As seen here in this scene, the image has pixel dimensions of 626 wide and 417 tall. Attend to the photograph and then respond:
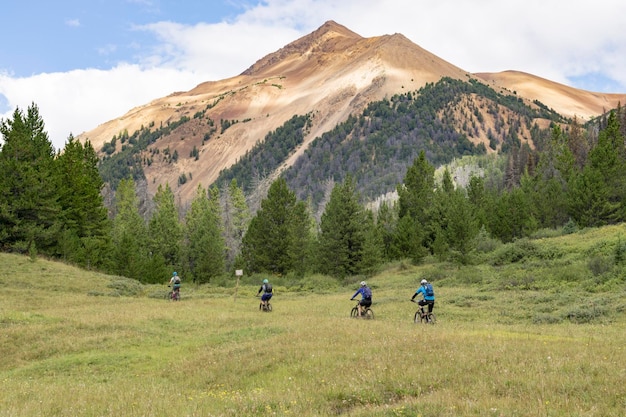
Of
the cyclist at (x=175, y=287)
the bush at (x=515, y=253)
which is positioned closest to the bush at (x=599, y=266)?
the bush at (x=515, y=253)

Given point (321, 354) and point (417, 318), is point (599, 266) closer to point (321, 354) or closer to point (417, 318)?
point (417, 318)

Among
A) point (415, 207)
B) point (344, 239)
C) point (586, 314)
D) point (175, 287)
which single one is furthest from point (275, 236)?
point (586, 314)

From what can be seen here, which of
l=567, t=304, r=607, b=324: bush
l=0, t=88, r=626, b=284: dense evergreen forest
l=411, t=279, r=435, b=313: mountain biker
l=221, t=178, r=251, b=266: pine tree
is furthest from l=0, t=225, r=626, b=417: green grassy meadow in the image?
l=221, t=178, r=251, b=266: pine tree

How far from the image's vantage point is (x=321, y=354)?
14250 mm

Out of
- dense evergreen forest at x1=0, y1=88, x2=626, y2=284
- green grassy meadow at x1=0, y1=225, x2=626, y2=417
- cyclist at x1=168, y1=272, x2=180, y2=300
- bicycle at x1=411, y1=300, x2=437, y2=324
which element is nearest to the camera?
green grassy meadow at x1=0, y1=225, x2=626, y2=417

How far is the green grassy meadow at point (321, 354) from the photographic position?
370 inches

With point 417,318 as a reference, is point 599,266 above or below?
above

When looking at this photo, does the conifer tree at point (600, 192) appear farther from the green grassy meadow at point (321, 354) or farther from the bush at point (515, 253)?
the green grassy meadow at point (321, 354)

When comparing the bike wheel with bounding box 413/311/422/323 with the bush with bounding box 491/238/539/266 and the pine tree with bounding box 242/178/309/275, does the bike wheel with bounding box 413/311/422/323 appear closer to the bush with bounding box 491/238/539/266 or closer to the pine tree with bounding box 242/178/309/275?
the bush with bounding box 491/238/539/266

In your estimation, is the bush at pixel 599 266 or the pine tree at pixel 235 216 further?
the pine tree at pixel 235 216

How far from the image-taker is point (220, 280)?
56000mm

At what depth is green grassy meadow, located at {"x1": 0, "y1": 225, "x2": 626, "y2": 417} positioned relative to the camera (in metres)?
9.39

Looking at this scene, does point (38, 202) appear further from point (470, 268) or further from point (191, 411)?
point (191, 411)

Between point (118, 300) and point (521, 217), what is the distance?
161 feet
